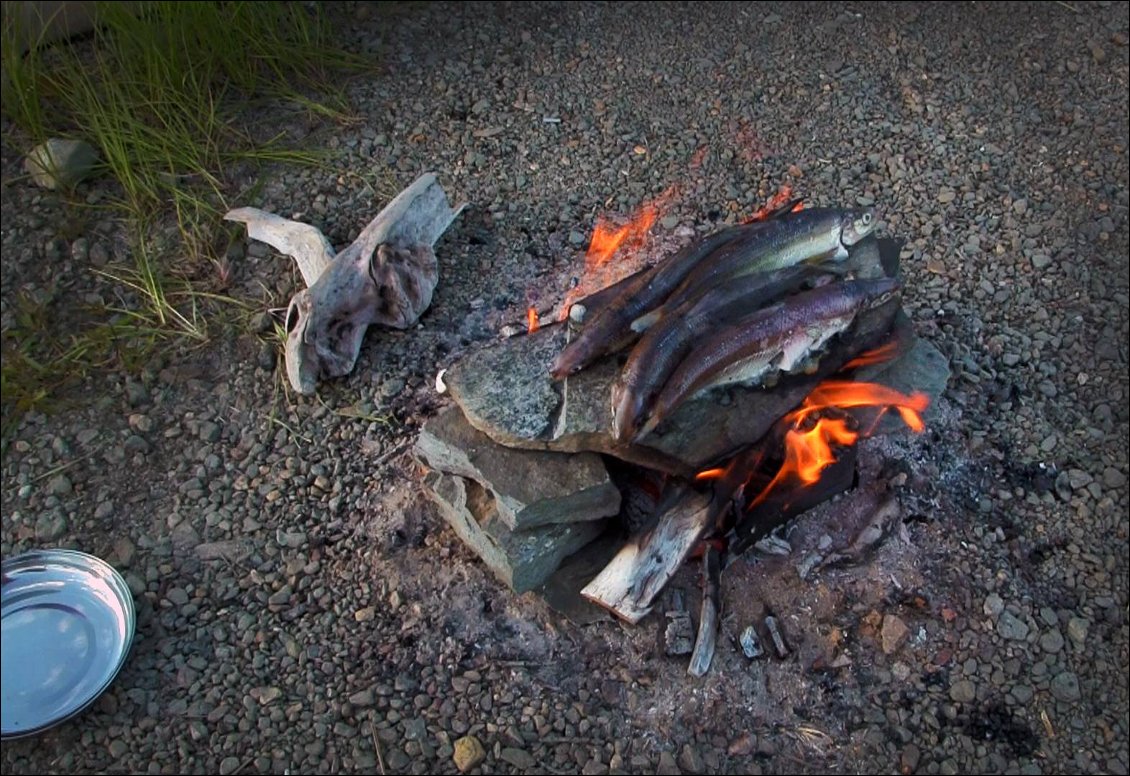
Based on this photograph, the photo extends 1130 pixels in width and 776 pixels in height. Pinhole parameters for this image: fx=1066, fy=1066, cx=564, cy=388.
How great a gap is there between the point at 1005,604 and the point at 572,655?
132 cm

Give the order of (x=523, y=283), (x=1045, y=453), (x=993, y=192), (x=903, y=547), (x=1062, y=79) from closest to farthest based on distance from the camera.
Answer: (x=903, y=547) < (x=1045, y=453) < (x=523, y=283) < (x=993, y=192) < (x=1062, y=79)

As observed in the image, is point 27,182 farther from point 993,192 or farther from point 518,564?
point 993,192

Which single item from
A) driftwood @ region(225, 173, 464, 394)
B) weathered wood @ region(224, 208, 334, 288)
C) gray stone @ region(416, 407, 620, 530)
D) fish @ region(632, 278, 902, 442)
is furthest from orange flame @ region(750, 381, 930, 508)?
weathered wood @ region(224, 208, 334, 288)

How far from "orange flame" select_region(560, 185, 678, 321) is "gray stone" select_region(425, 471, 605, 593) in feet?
3.20

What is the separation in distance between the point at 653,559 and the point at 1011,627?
1099 millimetres

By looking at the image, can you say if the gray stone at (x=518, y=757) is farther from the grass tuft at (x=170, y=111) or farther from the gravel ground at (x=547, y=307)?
the grass tuft at (x=170, y=111)

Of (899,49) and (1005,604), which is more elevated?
(899,49)

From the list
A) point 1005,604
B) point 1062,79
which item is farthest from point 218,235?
point 1062,79

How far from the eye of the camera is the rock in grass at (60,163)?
14.5 ft

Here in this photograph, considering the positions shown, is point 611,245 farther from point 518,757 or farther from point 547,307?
point 518,757

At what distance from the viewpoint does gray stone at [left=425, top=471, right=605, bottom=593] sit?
3043mm

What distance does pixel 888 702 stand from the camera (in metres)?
3.05

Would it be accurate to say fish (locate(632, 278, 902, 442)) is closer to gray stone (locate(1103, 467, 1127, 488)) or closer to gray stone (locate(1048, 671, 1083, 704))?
gray stone (locate(1103, 467, 1127, 488))

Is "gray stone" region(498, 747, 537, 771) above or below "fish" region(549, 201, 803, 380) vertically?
below
